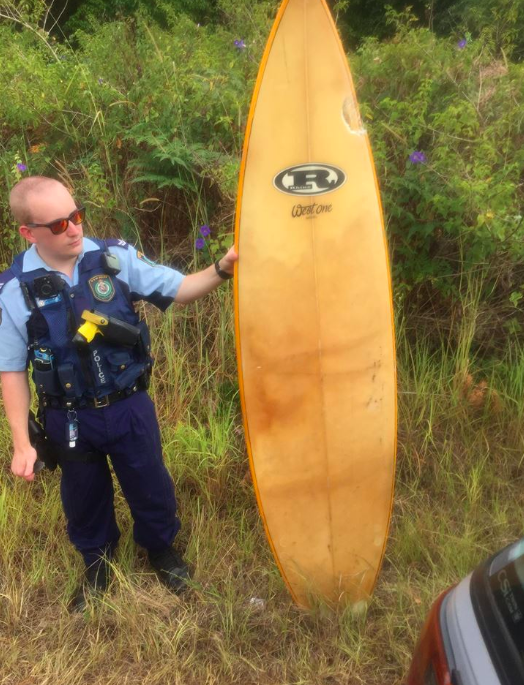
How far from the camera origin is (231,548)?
8.19ft

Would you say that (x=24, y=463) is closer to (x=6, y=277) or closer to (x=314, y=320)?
(x=6, y=277)

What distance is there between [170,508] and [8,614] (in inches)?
31.3

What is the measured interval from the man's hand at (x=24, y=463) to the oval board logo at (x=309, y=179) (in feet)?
4.27

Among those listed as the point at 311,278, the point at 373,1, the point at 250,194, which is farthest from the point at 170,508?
the point at 373,1

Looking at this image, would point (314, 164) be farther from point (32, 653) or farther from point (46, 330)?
point (32, 653)

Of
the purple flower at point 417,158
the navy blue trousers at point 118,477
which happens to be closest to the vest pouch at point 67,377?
the navy blue trousers at point 118,477

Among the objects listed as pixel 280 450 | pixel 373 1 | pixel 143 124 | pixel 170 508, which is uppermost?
pixel 373 1

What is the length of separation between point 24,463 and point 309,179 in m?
1.44

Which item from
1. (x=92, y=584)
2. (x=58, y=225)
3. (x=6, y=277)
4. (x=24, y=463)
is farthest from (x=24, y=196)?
(x=92, y=584)

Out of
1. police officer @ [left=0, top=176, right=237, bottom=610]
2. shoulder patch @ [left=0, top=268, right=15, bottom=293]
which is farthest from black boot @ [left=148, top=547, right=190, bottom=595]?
shoulder patch @ [left=0, top=268, right=15, bottom=293]

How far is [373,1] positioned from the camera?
907 centimetres

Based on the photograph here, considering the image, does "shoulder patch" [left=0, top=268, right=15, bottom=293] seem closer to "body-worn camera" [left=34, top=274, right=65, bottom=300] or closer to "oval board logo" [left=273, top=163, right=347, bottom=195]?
Answer: "body-worn camera" [left=34, top=274, right=65, bottom=300]

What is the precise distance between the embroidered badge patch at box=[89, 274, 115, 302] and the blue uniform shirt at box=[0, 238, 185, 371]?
63 mm

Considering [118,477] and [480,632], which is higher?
[480,632]
